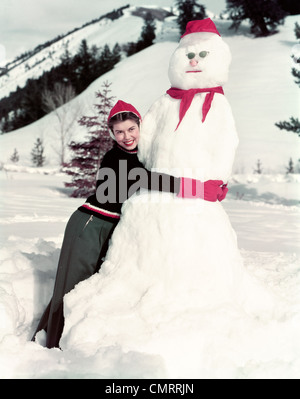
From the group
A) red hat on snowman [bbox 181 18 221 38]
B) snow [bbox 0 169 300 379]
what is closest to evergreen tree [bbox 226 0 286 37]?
snow [bbox 0 169 300 379]

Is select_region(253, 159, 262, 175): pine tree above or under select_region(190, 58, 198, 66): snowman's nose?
under

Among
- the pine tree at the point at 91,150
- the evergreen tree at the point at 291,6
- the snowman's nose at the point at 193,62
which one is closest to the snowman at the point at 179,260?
the snowman's nose at the point at 193,62

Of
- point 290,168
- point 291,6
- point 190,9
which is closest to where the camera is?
point 290,168

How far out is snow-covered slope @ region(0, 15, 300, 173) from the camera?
52.3 ft

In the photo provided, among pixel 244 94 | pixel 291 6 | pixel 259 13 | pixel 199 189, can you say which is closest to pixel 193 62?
pixel 199 189

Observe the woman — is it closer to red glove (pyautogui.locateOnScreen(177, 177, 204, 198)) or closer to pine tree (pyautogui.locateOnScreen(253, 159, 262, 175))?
red glove (pyautogui.locateOnScreen(177, 177, 204, 198))

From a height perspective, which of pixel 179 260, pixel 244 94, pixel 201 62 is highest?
pixel 244 94

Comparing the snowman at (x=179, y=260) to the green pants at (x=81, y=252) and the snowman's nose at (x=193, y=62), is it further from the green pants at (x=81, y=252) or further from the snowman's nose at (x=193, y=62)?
the green pants at (x=81, y=252)

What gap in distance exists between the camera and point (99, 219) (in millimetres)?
2662

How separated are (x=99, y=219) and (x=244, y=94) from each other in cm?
1921

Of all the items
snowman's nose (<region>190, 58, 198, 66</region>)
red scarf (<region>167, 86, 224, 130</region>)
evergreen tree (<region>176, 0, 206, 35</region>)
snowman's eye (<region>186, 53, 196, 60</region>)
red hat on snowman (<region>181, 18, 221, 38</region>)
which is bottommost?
red scarf (<region>167, 86, 224, 130</region>)

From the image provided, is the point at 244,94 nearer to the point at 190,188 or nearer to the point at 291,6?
the point at 291,6

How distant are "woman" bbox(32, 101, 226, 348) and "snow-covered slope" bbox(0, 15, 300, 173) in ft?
39.2
